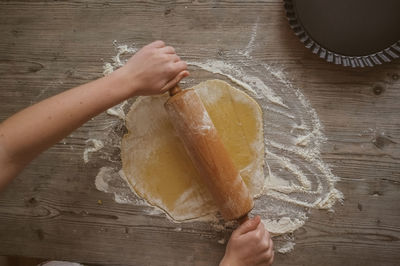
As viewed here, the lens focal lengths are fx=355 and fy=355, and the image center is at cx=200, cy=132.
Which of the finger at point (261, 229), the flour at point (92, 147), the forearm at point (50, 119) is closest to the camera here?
the forearm at point (50, 119)

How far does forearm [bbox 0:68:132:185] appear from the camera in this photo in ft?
3.20

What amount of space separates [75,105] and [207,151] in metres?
0.40

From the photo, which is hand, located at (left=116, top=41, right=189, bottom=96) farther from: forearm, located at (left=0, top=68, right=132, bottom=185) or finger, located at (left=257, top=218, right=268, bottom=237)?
finger, located at (left=257, top=218, right=268, bottom=237)

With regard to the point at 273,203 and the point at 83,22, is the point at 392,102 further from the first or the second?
the point at 83,22

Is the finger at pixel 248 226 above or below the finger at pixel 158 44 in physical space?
below

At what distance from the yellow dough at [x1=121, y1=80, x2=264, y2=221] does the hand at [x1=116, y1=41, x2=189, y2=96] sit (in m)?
0.10

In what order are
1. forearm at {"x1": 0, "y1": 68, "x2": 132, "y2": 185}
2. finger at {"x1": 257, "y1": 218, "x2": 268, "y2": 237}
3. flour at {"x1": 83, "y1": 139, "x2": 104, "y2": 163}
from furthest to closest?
flour at {"x1": 83, "y1": 139, "x2": 104, "y2": 163} → finger at {"x1": 257, "y1": 218, "x2": 268, "y2": 237} → forearm at {"x1": 0, "y1": 68, "x2": 132, "y2": 185}

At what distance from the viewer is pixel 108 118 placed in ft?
3.88

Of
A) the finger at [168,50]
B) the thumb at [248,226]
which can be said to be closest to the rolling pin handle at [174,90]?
the finger at [168,50]

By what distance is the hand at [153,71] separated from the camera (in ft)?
3.39

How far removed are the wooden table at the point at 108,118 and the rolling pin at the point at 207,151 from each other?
197mm

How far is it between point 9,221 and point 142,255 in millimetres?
483

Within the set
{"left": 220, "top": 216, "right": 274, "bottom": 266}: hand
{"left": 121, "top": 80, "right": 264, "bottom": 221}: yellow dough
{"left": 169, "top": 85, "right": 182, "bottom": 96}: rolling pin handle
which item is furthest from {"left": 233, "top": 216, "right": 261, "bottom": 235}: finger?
{"left": 169, "top": 85, "right": 182, "bottom": 96}: rolling pin handle

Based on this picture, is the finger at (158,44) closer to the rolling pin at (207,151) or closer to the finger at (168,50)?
the finger at (168,50)
